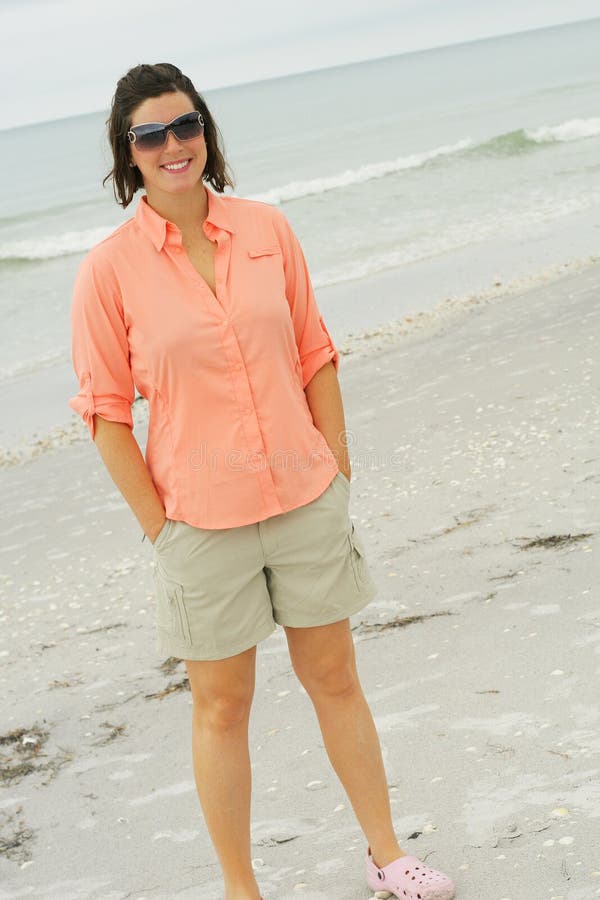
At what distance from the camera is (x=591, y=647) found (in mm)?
3682

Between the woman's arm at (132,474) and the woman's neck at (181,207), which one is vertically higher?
the woman's neck at (181,207)

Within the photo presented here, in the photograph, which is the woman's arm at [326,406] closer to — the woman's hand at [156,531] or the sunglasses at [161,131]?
the woman's hand at [156,531]

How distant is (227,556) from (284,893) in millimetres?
999

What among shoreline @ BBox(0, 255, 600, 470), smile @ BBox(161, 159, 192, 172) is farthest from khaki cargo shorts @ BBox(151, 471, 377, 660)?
shoreline @ BBox(0, 255, 600, 470)

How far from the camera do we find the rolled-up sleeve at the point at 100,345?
2.48 m

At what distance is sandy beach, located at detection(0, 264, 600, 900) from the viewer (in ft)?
9.75

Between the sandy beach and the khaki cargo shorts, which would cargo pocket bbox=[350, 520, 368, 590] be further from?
the sandy beach

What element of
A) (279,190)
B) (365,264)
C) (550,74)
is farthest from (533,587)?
(550,74)

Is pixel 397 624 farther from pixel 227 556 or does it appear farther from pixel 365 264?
pixel 365 264

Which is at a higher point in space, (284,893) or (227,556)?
(227,556)

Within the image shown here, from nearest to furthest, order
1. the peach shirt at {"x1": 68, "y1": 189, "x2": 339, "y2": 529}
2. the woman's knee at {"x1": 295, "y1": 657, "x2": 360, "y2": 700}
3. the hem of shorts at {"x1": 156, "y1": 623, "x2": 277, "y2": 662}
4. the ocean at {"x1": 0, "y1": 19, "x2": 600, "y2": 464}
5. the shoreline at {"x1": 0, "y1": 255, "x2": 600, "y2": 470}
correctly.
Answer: the peach shirt at {"x1": 68, "y1": 189, "x2": 339, "y2": 529}, the hem of shorts at {"x1": 156, "y1": 623, "x2": 277, "y2": 662}, the woman's knee at {"x1": 295, "y1": 657, "x2": 360, "y2": 700}, the shoreline at {"x1": 0, "y1": 255, "x2": 600, "y2": 470}, the ocean at {"x1": 0, "y1": 19, "x2": 600, "y2": 464}

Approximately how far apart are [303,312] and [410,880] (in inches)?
56.6

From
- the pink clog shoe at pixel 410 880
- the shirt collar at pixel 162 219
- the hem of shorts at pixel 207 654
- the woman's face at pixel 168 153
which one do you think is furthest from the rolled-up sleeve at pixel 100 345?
the pink clog shoe at pixel 410 880

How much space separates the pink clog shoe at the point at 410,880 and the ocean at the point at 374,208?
1961 millimetres
